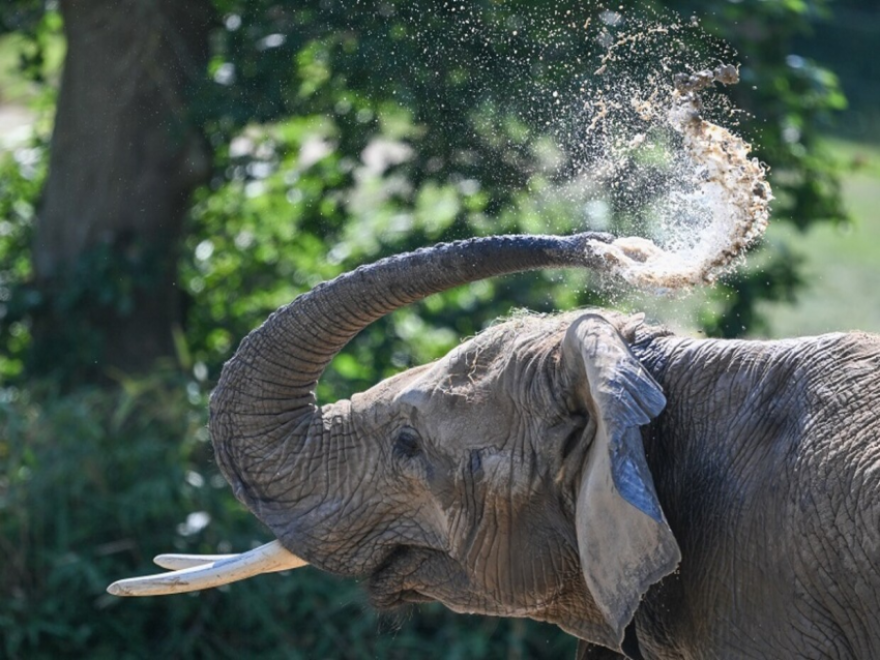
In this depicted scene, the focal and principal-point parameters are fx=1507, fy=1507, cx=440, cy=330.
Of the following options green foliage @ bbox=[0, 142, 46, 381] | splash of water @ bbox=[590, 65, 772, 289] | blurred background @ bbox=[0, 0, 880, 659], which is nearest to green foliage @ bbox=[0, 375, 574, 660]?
blurred background @ bbox=[0, 0, 880, 659]

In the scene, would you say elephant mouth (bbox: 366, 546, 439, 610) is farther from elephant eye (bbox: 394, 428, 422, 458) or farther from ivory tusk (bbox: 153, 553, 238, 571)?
ivory tusk (bbox: 153, 553, 238, 571)

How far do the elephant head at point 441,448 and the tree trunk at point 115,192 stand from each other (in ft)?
13.4

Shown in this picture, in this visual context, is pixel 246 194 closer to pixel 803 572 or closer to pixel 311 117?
pixel 311 117

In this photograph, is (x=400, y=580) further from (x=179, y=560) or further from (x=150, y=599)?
(x=150, y=599)

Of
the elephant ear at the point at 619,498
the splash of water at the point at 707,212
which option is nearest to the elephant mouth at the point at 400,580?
the elephant ear at the point at 619,498

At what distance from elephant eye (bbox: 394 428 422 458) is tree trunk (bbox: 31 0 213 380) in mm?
4261

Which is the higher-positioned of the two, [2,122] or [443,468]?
[443,468]

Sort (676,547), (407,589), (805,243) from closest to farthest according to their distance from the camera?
(676,547) → (407,589) → (805,243)

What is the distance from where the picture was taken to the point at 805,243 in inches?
649

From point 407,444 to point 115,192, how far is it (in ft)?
15.4

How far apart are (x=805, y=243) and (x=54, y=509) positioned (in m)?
11.7

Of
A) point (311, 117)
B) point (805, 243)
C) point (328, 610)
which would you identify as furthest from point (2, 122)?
point (328, 610)

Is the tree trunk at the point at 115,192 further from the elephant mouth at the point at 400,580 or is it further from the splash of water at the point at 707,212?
the splash of water at the point at 707,212

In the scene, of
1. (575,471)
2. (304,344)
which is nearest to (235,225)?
(304,344)
